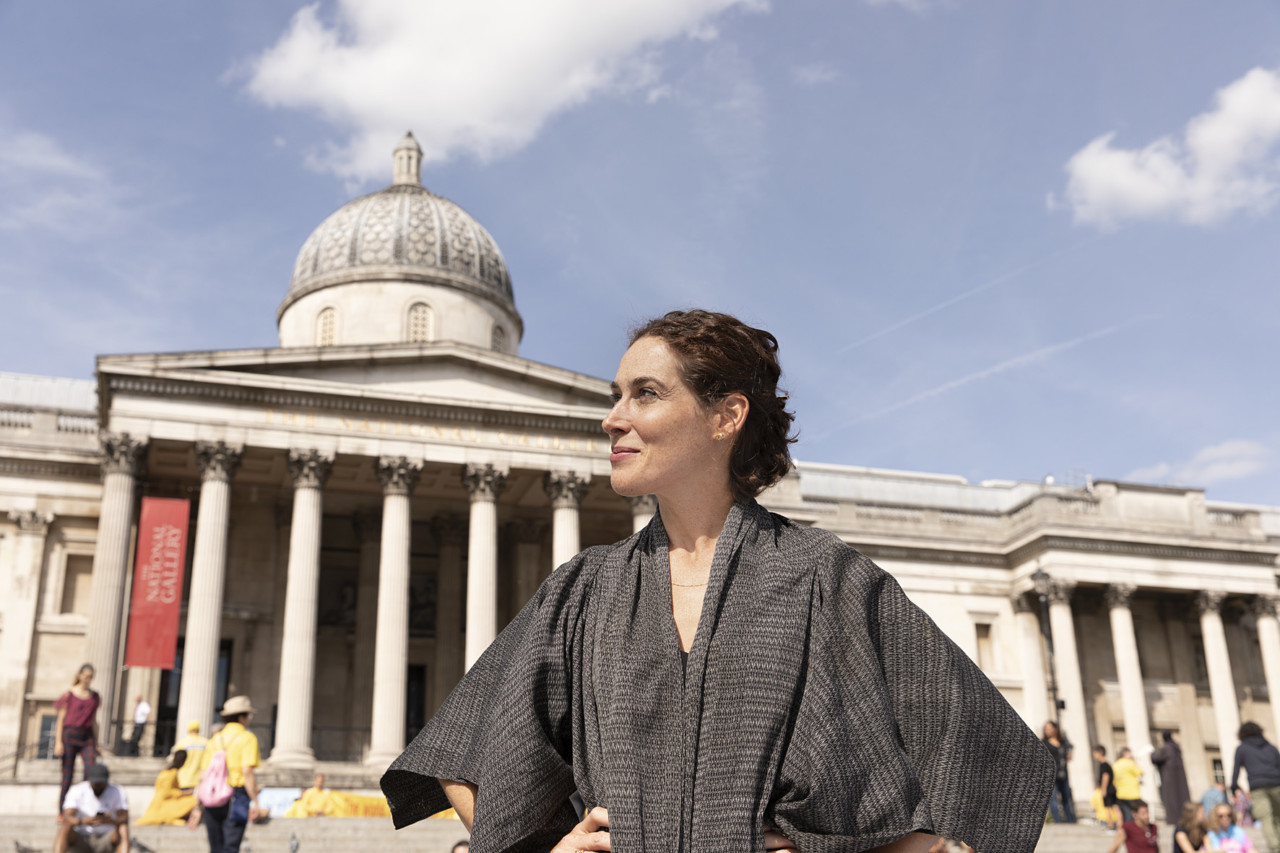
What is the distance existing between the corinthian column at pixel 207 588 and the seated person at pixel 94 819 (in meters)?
13.8

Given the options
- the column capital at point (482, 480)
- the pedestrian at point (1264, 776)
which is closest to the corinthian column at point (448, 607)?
the column capital at point (482, 480)

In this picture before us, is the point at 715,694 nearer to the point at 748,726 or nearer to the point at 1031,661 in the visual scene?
the point at 748,726

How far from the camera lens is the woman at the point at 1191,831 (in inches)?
566

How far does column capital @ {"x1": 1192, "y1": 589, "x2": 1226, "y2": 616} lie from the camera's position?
41344mm

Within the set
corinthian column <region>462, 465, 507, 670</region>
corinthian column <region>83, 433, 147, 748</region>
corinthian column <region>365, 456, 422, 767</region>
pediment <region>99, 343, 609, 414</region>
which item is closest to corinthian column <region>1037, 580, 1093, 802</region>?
pediment <region>99, 343, 609, 414</region>

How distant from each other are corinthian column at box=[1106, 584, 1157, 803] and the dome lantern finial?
28020 mm

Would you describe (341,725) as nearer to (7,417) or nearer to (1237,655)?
(7,417)

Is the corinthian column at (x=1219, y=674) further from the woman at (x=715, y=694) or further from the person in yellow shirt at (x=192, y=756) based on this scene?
the woman at (x=715, y=694)

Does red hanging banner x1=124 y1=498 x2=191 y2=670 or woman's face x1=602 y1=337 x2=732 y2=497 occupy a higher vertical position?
red hanging banner x1=124 y1=498 x2=191 y2=670

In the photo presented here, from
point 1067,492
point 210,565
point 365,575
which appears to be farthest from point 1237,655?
point 210,565

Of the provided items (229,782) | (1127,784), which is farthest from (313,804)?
(1127,784)

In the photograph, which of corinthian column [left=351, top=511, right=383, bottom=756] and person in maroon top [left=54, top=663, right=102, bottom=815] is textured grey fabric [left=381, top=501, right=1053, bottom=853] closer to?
person in maroon top [left=54, top=663, right=102, bottom=815]

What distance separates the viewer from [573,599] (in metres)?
2.91

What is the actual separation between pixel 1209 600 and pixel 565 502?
940 inches
